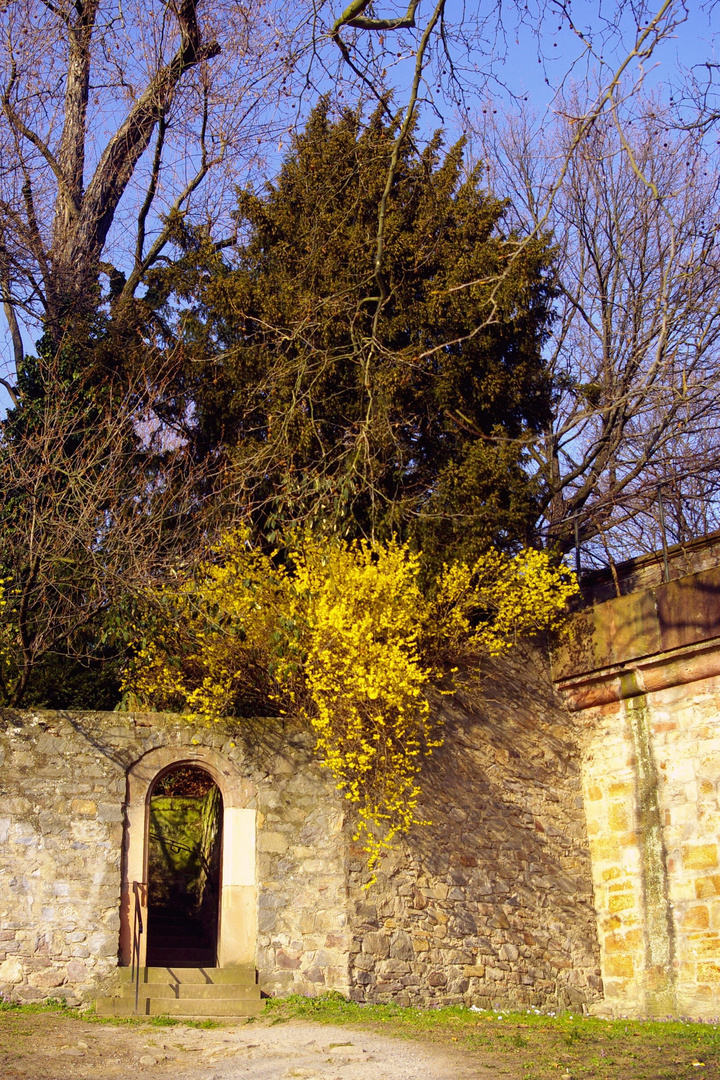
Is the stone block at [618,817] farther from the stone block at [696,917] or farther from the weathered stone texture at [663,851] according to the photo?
the stone block at [696,917]

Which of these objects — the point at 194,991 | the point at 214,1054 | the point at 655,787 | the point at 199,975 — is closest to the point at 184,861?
the point at 199,975

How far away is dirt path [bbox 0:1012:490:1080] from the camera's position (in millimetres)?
6496

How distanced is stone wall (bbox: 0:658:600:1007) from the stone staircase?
21 centimetres

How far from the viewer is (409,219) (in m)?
11.6

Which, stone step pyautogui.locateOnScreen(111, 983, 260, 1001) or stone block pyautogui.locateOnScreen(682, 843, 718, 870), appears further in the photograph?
stone block pyautogui.locateOnScreen(682, 843, 718, 870)

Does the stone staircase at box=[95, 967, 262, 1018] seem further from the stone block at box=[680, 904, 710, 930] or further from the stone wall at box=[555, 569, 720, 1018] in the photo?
the stone block at box=[680, 904, 710, 930]

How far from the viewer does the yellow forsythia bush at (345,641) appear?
30.6ft

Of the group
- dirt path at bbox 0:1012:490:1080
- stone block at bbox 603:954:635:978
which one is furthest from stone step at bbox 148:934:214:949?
stone block at bbox 603:954:635:978

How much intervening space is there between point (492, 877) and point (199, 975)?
9.31ft

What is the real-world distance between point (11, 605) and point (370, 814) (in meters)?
3.78

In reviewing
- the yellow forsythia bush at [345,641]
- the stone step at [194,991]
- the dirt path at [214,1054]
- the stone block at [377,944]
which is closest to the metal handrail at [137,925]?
the stone step at [194,991]

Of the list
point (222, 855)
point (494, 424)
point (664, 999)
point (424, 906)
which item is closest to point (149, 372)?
point (494, 424)

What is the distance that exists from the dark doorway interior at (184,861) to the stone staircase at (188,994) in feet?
8.26

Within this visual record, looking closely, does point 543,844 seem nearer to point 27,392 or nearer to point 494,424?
point 494,424
